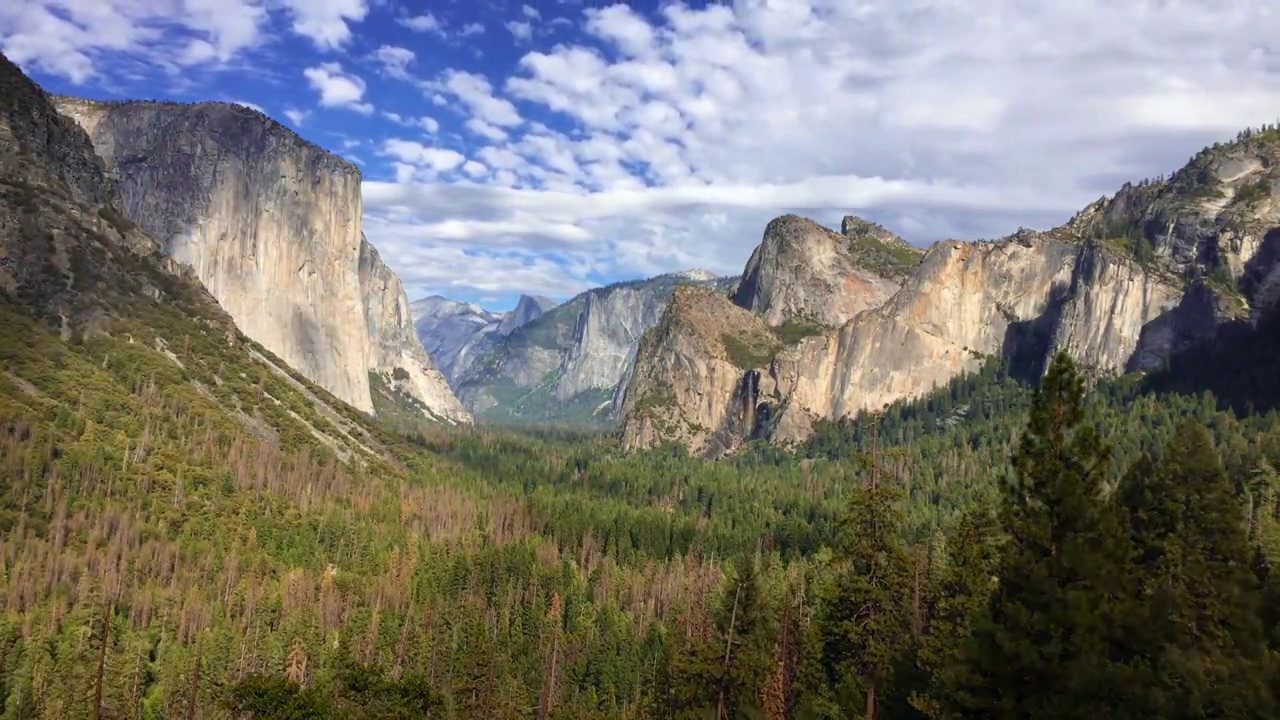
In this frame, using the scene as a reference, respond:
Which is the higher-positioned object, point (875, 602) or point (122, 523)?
point (875, 602)

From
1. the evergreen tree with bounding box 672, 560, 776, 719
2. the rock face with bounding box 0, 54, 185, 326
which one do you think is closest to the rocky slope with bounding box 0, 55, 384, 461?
the rock face with bounding box 0, 54, 185, 326

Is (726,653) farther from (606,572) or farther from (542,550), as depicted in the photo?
(542,550)

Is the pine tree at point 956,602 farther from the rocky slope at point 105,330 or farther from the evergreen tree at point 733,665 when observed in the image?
the rocky slope at point 105,330

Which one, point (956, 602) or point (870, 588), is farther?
point (956, 602)

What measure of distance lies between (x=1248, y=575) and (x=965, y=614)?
37.2ft

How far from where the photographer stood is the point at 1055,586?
21391mm

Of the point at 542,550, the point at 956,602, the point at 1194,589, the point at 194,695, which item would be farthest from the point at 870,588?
the point at 542,550

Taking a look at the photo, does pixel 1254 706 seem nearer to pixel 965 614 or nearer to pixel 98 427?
pixel 965 614

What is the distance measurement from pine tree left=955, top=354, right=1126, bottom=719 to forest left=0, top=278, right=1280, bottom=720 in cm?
8


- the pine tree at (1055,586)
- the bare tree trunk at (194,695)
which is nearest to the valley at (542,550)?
the pine tree at (1055,586)

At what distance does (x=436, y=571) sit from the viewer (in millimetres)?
107312

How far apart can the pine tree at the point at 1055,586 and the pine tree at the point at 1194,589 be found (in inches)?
55.9

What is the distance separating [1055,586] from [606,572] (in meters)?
99.9

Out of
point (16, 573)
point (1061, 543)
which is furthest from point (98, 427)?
point (1061, 543)
